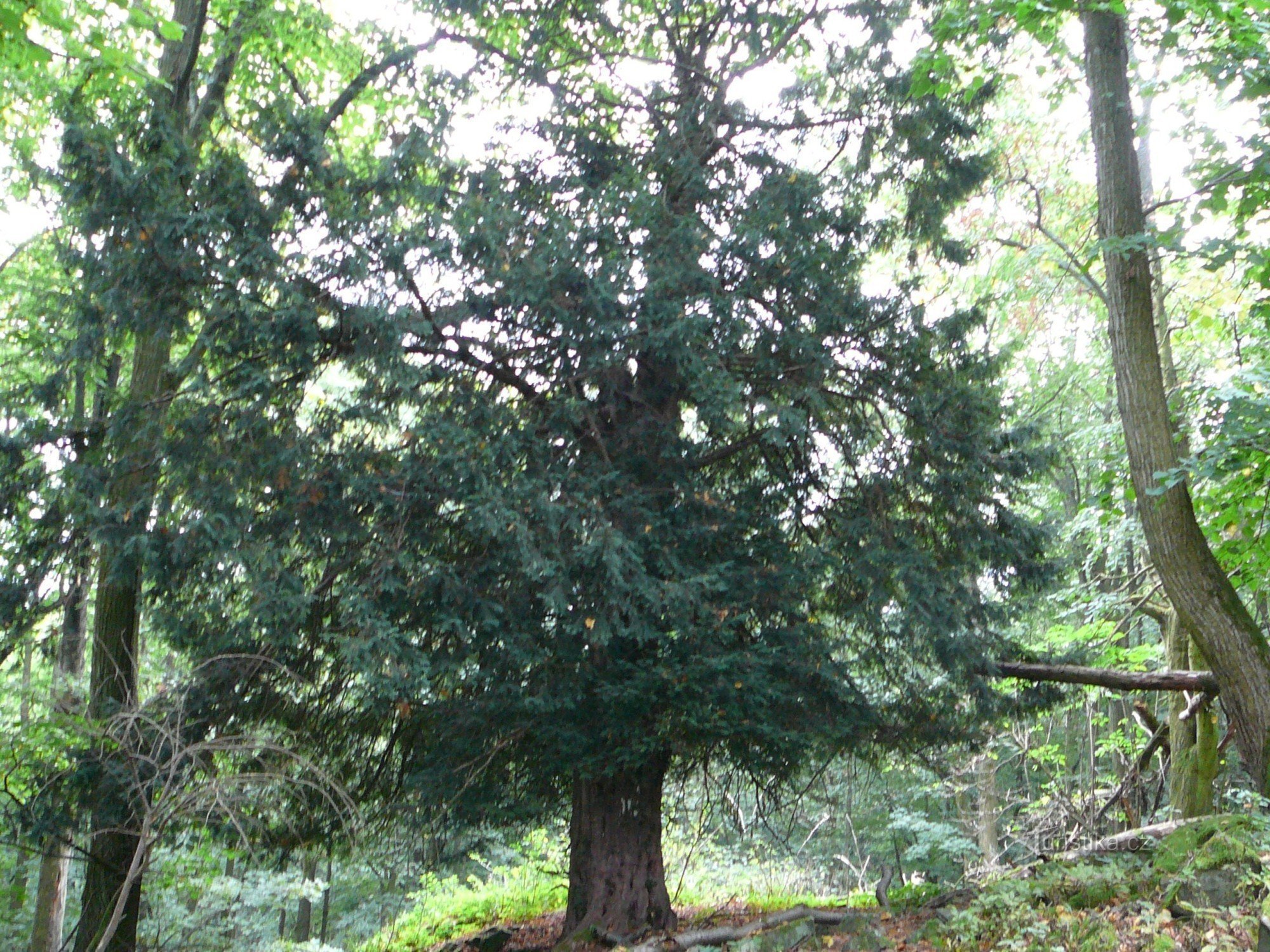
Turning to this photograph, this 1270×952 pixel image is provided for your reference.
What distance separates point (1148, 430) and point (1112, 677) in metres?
2.36

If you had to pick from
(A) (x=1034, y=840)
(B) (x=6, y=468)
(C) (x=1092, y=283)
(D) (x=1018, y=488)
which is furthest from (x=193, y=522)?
(A) (x=1034, y=840)

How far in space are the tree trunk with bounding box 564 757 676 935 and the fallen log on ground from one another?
11.0 feet

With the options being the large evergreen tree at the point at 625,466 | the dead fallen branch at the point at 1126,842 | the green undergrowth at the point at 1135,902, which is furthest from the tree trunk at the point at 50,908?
the dead fallen branch at the point at 1126,842

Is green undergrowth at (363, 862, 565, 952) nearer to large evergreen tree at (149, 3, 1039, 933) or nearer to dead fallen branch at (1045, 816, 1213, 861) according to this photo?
large evergreen tree at (149, 3, 1039, 933)

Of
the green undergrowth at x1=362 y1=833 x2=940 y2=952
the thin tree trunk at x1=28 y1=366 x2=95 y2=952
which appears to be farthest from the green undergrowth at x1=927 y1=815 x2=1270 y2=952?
the thin tree trunk at x1=28 y1=366 x2=95 y2=952

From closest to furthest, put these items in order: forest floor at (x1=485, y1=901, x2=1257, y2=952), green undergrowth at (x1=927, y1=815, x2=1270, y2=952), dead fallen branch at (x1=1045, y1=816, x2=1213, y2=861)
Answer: forest floor at (x1=485, y1=901, x2=1257, y2=952), green undergrowth at (x1=927, y1=815, x2=1270, y2=952), dead fallen branch at (x1=1045, y1=816, x2=1213, y2=861)

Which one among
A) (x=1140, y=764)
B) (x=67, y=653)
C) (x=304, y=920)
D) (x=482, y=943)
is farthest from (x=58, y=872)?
(x=304, y=920)

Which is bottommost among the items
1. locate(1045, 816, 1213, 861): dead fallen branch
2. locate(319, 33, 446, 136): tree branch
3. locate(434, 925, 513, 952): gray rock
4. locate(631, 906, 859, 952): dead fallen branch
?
locate(434, 925, 513, 952): gray rock

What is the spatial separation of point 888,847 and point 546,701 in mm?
17357

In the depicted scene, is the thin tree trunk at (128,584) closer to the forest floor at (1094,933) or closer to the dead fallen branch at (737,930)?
the forest floor at (1094,933)

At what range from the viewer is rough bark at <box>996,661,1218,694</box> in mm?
8742

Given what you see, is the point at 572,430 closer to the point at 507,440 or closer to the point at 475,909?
the point at 507,440

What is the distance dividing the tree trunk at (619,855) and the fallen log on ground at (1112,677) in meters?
3.36

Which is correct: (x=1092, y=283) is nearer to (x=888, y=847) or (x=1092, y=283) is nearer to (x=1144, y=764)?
(x=1144, y=764)
